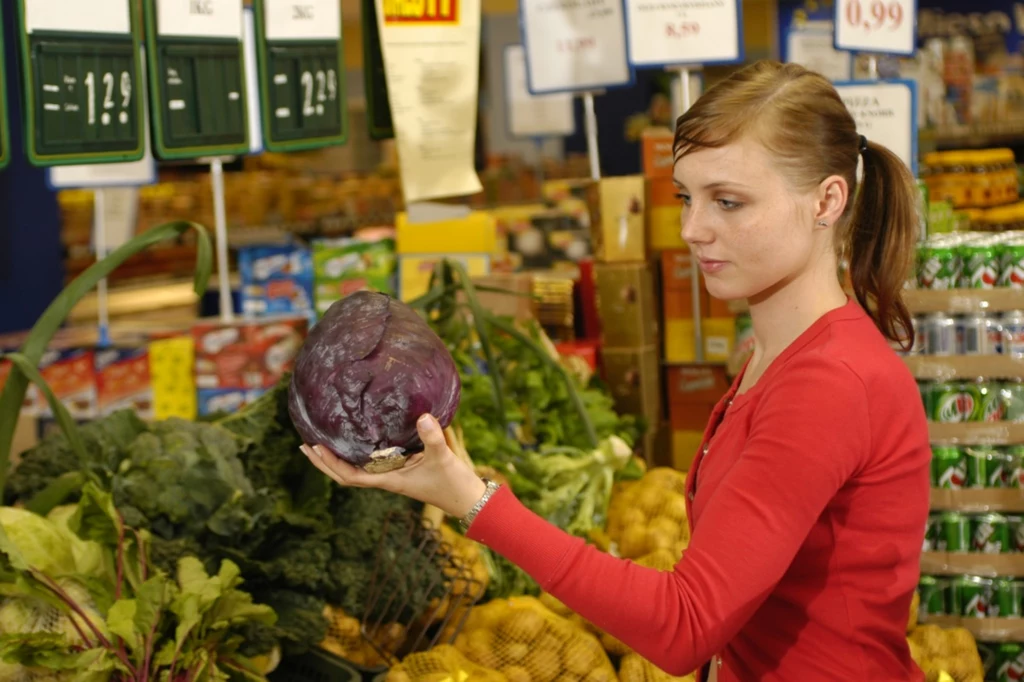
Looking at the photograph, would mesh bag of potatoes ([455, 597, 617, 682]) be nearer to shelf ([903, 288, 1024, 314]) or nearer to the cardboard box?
shelf ([903, 288, 1024, 314])

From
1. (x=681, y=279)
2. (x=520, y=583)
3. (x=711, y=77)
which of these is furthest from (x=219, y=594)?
(x=711, y=77)

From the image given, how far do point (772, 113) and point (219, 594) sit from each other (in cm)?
110

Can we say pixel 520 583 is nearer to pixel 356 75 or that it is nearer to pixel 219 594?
pixel 219 594

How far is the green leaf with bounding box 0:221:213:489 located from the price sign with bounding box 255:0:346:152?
68 centimetres

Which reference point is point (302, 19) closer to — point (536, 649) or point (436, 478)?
point (536, 649)

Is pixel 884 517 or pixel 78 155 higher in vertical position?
pixel 78 155

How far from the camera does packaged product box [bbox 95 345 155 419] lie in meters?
4.62

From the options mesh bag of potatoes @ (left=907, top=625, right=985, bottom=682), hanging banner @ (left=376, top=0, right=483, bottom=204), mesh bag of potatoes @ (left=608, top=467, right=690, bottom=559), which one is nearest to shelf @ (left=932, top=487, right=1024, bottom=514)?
mesh bag of potatoes @ (left=907, top=625, right=985, bottom=682)

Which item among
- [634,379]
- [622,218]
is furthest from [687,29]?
[634,379]

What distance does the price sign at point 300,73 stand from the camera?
8.99ft

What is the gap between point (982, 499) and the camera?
2.56 m

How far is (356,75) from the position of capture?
606 inches

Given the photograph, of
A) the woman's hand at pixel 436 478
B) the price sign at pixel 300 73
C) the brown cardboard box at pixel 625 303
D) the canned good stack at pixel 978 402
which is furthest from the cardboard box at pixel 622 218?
the woman's hand at pixel 436 478

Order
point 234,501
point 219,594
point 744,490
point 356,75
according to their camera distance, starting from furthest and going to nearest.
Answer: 1. point 356,75
2. point 234,501
3. point 219,594
4. point 744,490
